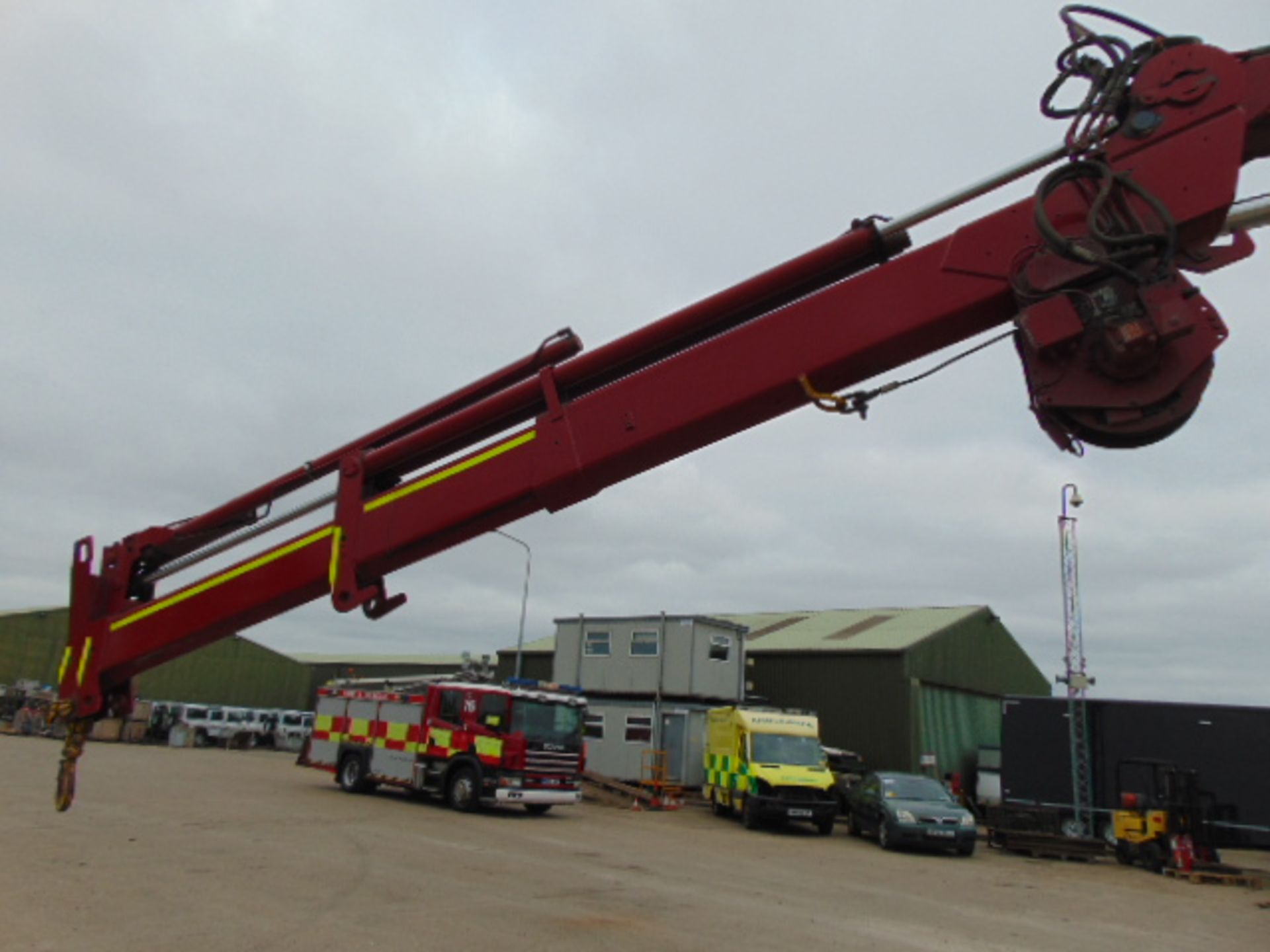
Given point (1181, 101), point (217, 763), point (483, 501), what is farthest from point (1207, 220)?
point (217, 763)

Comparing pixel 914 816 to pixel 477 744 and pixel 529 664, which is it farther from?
pixel 529 664

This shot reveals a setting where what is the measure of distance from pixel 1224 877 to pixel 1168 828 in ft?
5.05

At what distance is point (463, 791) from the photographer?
60.0 ft

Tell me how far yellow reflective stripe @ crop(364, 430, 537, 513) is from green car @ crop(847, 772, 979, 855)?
1422 centimetres

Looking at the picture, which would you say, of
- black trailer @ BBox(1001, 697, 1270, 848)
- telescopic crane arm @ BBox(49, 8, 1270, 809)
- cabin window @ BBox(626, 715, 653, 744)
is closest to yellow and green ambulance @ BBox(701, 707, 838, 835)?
cabin window @ BBox(626, 715, 653, 744)

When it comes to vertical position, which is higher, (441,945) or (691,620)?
(691,620)

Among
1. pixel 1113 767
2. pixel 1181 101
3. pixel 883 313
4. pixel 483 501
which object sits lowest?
pixel 1113 767

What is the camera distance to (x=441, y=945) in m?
7.11

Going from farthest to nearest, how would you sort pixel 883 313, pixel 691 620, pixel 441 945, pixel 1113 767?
A: pixel 691 620 → pixel 1113 767 → pixel 441 945 → pixel 883 313

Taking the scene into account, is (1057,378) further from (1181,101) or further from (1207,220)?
(1181,101)

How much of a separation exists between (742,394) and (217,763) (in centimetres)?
2783

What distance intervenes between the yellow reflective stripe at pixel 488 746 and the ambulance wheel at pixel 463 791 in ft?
1.31

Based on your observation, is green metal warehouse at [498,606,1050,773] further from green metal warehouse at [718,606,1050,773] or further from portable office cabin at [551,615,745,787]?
portable office cabin at [551,615,745,787]

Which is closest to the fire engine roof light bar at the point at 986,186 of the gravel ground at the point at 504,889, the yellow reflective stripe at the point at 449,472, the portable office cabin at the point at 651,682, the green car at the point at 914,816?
the yellow reflective stripe at the point at 449,472
